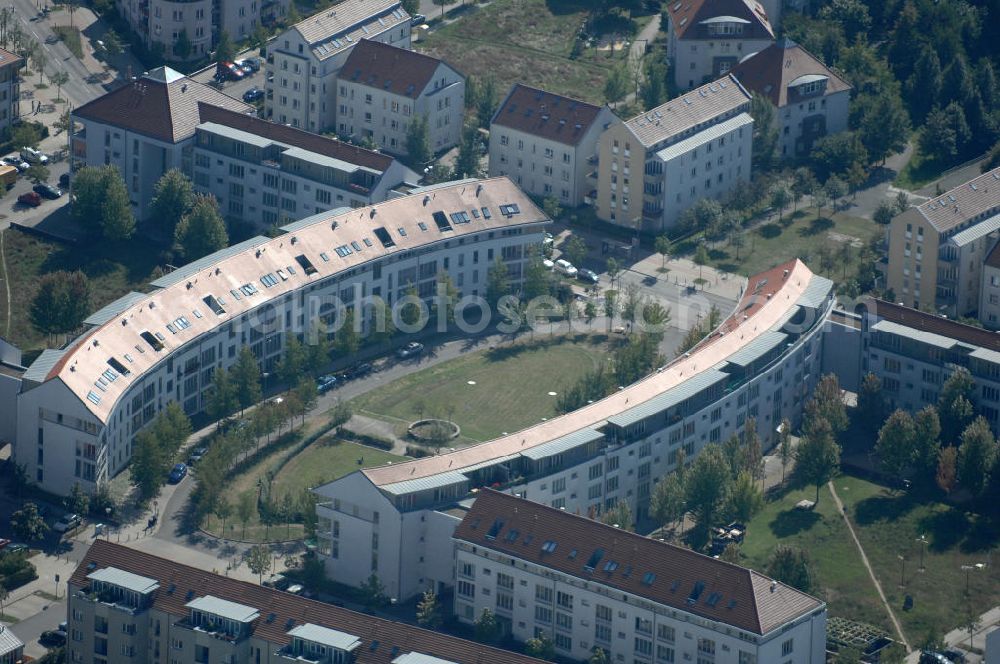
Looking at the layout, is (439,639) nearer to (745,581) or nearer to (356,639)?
(356,639)

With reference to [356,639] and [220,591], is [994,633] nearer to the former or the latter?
[356,639]

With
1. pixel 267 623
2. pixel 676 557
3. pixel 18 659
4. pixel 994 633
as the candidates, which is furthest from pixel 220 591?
pixel 994 633

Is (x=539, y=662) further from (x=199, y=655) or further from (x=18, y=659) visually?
(x=18, y=659)

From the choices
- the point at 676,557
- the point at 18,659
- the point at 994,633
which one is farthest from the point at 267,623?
the point at 994,633

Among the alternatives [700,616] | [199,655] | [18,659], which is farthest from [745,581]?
[18,659]

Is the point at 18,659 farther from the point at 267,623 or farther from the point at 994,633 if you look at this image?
the point at 994,633

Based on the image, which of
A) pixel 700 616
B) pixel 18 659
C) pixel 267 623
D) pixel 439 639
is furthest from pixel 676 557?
pixel 18 659
